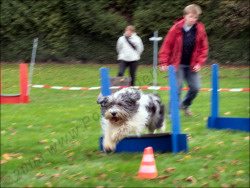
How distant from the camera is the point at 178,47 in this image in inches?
276

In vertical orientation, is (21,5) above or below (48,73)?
above

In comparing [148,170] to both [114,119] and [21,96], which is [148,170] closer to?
[114,119]

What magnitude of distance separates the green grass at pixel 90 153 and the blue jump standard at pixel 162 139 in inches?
4.8

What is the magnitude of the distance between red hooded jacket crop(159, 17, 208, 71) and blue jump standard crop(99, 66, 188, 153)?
158 cm

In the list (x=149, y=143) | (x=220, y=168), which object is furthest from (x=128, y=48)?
(x=220, y=168)

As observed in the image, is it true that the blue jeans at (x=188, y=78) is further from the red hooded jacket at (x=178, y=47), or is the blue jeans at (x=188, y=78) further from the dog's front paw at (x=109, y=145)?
the dog's front paw at (x=109, y=145)

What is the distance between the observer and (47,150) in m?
6.46

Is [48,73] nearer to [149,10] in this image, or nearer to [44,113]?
[149,10]

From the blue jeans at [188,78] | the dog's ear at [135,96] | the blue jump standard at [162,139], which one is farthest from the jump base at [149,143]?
the blue jeans at [188,78]

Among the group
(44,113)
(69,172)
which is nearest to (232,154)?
(69,172)

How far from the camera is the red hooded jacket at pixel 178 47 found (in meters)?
6.95

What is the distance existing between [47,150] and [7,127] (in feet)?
6.97

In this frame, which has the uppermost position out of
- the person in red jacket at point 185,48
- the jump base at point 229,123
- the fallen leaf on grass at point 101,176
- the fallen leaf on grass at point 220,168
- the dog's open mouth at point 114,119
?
the person in red jacket at point 185,48

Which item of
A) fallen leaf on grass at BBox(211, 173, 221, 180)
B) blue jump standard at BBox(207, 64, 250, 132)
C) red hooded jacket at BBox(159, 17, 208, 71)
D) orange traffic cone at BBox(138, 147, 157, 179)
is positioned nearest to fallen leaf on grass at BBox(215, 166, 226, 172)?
fallen leaf on grass at BBox(211, 173, 221, 180)
